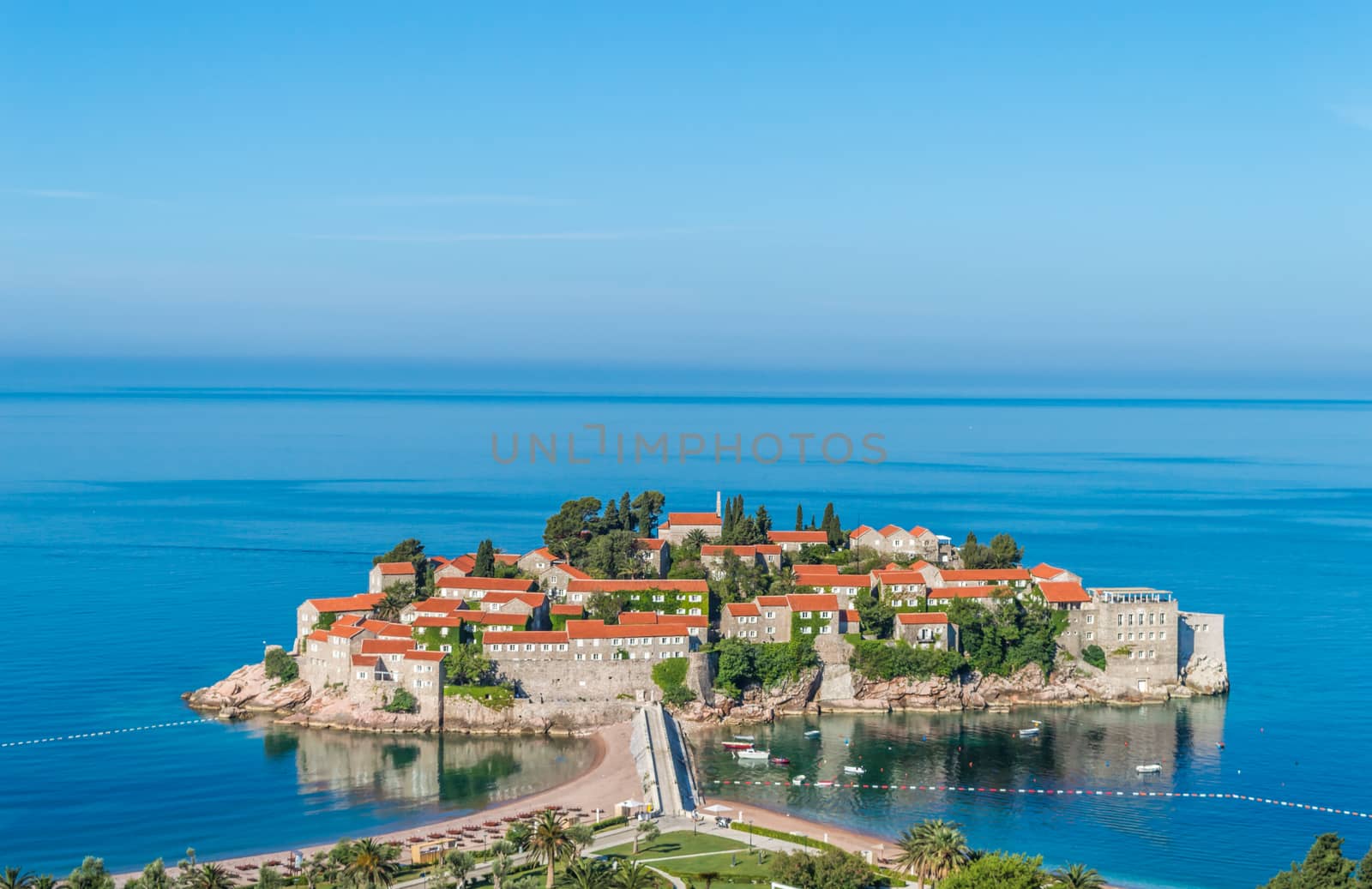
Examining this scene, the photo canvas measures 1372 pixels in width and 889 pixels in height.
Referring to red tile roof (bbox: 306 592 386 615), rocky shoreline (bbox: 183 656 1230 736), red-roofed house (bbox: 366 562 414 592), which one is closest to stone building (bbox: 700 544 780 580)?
rocky shoreline (bbox: 183 656 1230 736)

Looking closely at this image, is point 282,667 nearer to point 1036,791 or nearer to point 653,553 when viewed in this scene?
point 653,553

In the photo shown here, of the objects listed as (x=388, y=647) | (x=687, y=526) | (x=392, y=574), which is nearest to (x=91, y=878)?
(x=388, y=647)

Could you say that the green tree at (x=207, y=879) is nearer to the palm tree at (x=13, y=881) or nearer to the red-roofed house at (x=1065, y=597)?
the palm tree at (x=13, y=881)

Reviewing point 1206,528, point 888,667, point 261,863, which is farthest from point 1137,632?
point 1206,528

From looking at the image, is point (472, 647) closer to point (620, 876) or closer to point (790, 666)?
point (790, 666)

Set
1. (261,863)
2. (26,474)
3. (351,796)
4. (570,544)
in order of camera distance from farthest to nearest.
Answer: (26,474), (570,544), (351,796), (261,863)

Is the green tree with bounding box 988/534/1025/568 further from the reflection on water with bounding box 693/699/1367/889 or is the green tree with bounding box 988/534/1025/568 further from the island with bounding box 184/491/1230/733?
the reflection on water with bounding box 693/699/1367/889

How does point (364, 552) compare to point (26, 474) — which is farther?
point (26, 474)

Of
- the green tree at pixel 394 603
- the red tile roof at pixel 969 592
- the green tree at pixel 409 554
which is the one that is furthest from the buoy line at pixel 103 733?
the red tile roof at pixel 969 592
